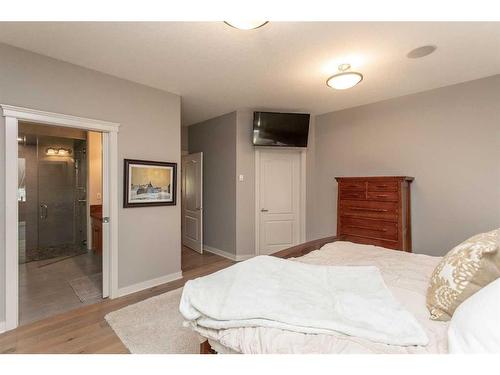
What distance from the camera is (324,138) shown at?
4184mm

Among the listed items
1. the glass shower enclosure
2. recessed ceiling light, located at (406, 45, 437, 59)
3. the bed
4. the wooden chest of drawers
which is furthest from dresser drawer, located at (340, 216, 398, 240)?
the glass shower enclosure

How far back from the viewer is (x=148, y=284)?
2930mm

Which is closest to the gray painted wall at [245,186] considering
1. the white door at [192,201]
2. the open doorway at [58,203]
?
the white door at [192,201]

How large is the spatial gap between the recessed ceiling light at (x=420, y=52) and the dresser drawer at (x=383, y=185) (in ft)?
4.62

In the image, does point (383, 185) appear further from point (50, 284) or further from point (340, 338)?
point (50, 284)

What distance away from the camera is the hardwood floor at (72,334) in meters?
1.81

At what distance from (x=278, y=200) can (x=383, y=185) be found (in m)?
1.69

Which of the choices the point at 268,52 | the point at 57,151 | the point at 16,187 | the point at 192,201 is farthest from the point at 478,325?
the point at 57,151

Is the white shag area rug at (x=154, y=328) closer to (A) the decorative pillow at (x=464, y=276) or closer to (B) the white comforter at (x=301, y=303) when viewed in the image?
(B) the white comforter at (x=301, y=303)

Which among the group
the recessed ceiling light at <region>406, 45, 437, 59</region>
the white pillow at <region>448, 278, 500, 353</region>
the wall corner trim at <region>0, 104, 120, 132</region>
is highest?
the recessed ceiling light at <region>406, 45, 437, 59</region>

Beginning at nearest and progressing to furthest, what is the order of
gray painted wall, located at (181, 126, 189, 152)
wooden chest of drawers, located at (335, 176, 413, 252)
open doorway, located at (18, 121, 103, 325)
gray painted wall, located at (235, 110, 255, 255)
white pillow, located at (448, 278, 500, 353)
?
white pillow, located at (448, 278, 500, 353)
wooden chest of drawers, located at (335, 176, 413, 252)
open doorway, located at (18, 121, 103, 325)
gray painted wall, located at (235, 110, 255, 255)
gray painted wall, located at (181, 126, 189, 152)

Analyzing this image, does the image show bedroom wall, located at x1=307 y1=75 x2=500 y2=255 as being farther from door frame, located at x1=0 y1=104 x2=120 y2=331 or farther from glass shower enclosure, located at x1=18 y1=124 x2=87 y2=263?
glass shower enclosure, located at x1=18 y1=124 x2=87 y2=263

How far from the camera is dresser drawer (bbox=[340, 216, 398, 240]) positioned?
2.98 meters

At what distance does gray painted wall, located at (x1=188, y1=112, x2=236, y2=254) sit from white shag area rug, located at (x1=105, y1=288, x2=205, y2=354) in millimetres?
1758
